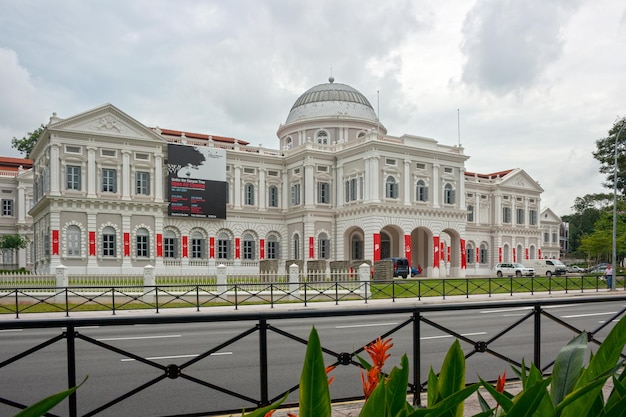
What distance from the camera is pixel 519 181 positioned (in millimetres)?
65062

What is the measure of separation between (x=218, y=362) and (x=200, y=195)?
37.6m

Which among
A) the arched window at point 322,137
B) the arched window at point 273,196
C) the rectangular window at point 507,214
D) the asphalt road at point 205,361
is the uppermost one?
the arched window at point 322,137

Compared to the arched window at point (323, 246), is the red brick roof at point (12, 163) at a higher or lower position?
higher

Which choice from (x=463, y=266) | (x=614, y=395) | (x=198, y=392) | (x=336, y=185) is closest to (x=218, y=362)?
(x=198, y=392)

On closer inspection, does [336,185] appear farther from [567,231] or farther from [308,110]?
[567,231]

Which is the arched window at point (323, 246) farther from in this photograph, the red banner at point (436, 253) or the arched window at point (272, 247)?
the red banner at point (436, 253)

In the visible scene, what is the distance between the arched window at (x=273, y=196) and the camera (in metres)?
51.7

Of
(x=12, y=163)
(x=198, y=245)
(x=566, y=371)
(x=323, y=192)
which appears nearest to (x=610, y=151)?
(x=323, y=192)

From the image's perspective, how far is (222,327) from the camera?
1504cm

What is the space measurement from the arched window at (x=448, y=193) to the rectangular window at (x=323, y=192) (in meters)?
11.0

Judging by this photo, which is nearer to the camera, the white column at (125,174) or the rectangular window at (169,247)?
the white column at (125,174)

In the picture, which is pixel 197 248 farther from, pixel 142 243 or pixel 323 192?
pixel 323 192

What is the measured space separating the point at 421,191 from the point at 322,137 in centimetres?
1315

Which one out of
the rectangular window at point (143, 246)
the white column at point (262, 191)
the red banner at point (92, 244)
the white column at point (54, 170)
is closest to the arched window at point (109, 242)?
the red banner at point (92, 244)
